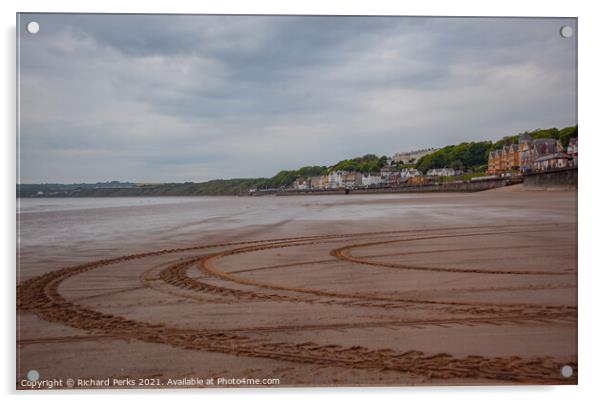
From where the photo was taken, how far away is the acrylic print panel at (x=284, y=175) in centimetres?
316

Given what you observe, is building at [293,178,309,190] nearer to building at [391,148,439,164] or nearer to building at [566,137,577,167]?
building at [391,148,439,164]

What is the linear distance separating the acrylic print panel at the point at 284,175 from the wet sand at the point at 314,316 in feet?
0.06

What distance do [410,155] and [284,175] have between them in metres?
2.27

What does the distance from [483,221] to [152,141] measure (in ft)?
23.4

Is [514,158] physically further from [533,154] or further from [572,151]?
Result: [572,151]

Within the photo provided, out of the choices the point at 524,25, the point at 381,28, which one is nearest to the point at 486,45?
the point at 524,25

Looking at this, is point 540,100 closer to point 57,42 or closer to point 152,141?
point 152,141

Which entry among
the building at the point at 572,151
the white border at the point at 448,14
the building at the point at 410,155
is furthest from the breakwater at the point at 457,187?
the building at the point at 572,151

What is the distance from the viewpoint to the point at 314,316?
11.5 feet

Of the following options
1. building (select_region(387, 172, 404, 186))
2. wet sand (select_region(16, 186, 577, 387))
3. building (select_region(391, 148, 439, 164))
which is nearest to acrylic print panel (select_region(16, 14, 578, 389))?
wet sand (select_region(16, 186, 577, 387))

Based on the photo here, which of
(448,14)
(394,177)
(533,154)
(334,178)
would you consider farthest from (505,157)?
(394,177)

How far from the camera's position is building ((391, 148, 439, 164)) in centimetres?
688

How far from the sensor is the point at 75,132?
4824mm

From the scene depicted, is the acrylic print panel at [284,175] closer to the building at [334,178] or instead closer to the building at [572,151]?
the building at [572,151]
